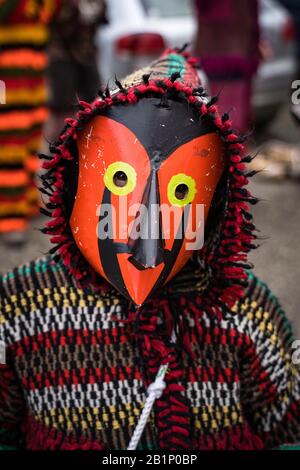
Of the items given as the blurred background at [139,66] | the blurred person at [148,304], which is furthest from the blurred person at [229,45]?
the blurred person at [148,304]

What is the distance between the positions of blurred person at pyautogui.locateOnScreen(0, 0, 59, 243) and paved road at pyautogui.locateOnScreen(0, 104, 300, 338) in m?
0.15

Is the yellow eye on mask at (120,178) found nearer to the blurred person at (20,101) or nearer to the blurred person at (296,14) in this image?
the blurred person at (20,101)

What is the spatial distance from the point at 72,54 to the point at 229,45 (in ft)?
5.62

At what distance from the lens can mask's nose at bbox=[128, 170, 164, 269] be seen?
1.41 metres

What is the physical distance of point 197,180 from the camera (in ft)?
4.92

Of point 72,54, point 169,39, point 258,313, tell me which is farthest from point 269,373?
point 72,54

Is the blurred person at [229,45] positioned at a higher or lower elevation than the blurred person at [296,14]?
lower

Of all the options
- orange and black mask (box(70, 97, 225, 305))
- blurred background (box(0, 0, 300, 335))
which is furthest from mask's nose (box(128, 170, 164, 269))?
blurred background (box(0, 0, 300, 335))

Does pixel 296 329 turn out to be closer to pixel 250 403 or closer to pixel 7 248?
pixel 250 403

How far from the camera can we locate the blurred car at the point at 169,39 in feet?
17.5

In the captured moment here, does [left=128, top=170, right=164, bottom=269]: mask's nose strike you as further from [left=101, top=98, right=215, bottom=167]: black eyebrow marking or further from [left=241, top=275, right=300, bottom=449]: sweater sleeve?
[left=241, top=275, right=300, bottom=449]: sweater sleeve
